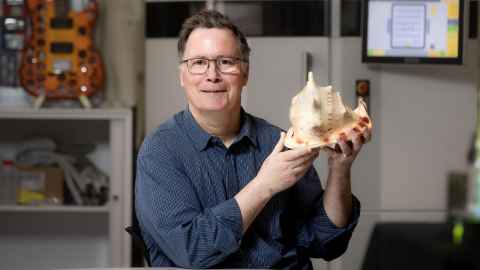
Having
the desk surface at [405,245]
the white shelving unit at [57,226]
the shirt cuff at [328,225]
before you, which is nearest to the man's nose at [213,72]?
the shirt cuff at [328,225]

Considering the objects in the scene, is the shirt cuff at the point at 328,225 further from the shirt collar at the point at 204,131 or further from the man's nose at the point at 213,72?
the man's nose at the point at 213,72

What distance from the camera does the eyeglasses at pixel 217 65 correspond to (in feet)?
5.21

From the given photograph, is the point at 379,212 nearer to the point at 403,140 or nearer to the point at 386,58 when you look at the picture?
the point at 403,140

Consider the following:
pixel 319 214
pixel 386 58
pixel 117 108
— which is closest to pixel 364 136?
pixel 319 214

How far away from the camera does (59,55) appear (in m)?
3.15

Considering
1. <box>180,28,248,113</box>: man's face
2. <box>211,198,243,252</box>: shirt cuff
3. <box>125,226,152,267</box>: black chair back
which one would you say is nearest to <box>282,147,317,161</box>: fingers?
<box>211,198,243,252</box>: shirt cuff

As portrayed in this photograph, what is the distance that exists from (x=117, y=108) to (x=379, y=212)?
119 centimetres

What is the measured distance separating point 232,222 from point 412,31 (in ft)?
5.98

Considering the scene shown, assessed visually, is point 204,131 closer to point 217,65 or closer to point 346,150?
point 217,65


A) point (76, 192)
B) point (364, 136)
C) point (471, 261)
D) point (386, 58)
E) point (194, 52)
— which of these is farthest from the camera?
point (76, 192)

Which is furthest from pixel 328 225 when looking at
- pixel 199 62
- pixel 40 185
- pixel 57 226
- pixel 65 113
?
pixel 57 226

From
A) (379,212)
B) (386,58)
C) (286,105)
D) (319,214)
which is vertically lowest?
(379,212)

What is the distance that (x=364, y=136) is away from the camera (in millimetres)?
1430

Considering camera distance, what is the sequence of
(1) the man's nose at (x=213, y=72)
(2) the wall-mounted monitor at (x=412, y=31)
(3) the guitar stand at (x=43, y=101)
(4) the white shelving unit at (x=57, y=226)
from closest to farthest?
(1) the man's nose at (x=213, y=72) → (2) the wall-mounted monitor at (x=412, y=31) → (3) the guitar stand at (x=43, y=101) → (4) the white shelving unit at (x=57, y=226)
